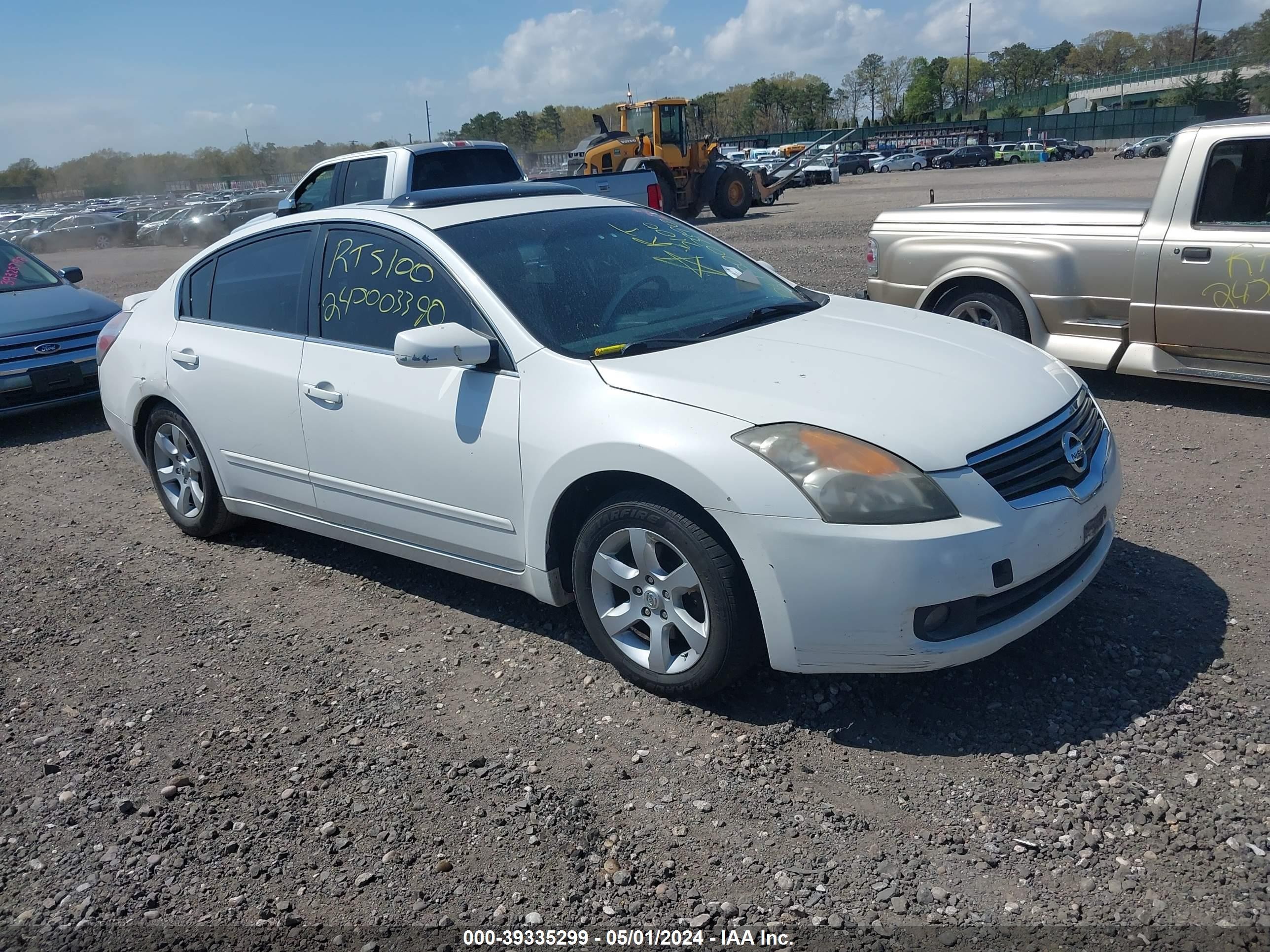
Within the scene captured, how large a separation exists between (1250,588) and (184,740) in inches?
158

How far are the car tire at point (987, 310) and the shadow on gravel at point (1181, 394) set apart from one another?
620 millimetres

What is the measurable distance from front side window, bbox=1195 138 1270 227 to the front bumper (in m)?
4.10

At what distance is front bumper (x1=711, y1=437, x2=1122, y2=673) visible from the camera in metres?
2.94

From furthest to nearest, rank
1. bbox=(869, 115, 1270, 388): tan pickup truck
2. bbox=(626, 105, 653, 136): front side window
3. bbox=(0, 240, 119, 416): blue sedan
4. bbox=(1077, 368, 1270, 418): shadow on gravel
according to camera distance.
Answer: bbox=(626, 105, 653, 136): front side window → bbox=(0, 240, 119, 416): blue sedan → bbox=(1077, 368, 1270, 418): shadow on gravel → bbox=(869, 115, 1270, 388): tan pickup truck

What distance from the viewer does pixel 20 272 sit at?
8.94 m

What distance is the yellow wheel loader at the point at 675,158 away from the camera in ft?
80.7

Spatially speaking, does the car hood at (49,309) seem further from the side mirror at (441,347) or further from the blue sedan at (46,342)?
the side mirror at (441,347)

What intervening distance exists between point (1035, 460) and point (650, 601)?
1.32m

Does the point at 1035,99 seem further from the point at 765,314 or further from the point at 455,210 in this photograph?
the point at 455,210

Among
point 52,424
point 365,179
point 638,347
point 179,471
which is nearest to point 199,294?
point 179,471

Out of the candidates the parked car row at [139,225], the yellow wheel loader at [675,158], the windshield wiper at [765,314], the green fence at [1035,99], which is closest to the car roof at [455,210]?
the windshield wiper at [765,314]

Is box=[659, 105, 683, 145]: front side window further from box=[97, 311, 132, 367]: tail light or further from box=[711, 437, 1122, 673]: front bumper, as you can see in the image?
box=[711, 437, 1122, 673]: front bumper

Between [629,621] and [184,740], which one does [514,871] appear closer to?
[629,621]

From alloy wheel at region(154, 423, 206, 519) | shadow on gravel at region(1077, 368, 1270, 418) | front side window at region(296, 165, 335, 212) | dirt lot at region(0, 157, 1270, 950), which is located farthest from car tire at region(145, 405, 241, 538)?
front side window at region(296, 165, 335, 212)
